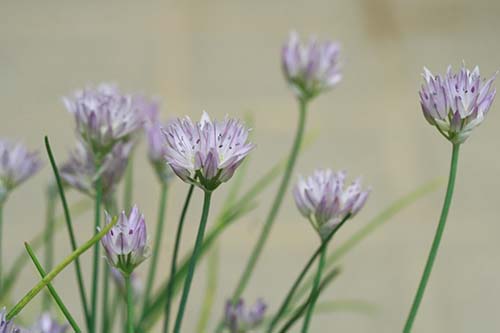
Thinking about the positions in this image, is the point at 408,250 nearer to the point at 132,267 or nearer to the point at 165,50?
the point at 165,50

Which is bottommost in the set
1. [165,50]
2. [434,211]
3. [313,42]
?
[434,211]

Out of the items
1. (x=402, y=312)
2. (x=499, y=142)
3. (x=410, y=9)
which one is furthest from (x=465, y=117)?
(x=410, y=9)

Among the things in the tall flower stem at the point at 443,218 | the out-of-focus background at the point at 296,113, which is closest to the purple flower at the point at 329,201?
the tall flower stem at the point at 443,218

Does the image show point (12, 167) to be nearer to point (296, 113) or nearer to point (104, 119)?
point (104, 119)

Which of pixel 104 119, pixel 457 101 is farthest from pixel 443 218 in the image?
pixel 104 119

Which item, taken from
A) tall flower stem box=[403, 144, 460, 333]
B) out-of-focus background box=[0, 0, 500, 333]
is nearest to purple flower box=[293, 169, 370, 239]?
tall flower stem box=[403, 144, 460, 333]

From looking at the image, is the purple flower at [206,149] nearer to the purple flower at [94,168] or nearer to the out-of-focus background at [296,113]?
the purple flower at [94,168]

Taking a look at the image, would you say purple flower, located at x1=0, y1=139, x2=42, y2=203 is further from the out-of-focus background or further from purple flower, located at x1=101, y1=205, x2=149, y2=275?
the out-of-focus background
